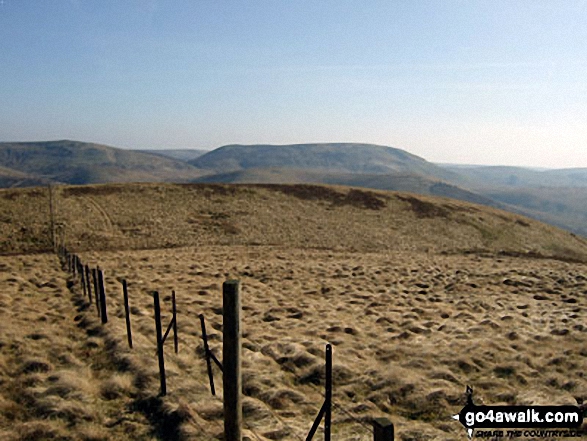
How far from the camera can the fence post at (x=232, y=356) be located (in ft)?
18.2

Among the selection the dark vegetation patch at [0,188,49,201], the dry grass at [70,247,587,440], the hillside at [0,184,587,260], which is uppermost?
the dark vegetation patch at [0,188,49,201]

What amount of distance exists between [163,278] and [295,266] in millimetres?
9055

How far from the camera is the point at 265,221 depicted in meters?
43.7

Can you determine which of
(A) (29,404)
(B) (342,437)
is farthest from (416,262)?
(A) (29,404)

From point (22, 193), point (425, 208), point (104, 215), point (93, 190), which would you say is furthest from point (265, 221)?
point (22, 193)

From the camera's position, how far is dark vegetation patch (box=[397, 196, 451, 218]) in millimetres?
50150

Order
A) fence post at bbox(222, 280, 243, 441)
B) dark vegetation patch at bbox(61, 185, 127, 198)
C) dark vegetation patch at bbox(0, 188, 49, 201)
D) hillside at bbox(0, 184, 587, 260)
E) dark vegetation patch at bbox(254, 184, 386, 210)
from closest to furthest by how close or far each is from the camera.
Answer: fence post at bbox(222, 280, 243, 441)
hillside at bbox(0, 184, 587, 260)
dark vegetation patch at bbox(0, 188, 49, 201)
dark vegetation patch at bbox(61, 185, 127, 198)
dark vegetation patch at bbox(254, 184, 386, 210)

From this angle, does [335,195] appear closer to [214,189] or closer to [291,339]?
[214,189]

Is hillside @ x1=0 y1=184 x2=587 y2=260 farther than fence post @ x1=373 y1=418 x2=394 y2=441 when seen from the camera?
Yes

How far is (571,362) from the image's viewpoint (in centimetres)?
1107

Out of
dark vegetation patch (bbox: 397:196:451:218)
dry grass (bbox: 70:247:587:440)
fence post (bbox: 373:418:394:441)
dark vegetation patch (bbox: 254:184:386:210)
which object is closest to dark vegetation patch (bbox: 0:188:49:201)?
dry grass (bbox: 70:247:587:440)

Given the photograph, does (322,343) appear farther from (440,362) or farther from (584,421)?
(584,421)

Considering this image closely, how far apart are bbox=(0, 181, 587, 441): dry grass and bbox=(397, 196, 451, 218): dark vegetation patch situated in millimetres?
14793

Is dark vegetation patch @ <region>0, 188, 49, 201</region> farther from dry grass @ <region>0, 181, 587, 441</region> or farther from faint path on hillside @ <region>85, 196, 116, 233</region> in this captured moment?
dry grass @ <region>0, 181, 587, 441</region>
